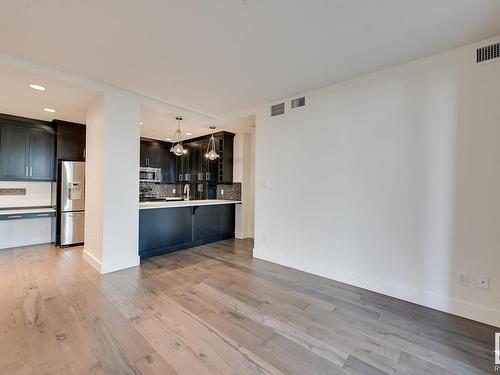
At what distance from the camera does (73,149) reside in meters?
4.84

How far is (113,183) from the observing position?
11.0 feet

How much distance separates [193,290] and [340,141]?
2.70 meters

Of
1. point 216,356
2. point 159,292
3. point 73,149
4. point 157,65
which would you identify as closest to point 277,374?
point 216,356

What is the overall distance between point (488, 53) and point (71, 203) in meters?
6.56

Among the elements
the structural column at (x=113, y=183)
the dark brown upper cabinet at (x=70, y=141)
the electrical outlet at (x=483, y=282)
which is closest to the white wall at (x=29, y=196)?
the dark brown upper cabinet at (x=70, y=141)

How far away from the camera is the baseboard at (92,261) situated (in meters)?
3.37

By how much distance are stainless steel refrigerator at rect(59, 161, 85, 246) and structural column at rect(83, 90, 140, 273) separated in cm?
135

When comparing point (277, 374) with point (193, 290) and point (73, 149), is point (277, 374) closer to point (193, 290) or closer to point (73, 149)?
point (193, 290)

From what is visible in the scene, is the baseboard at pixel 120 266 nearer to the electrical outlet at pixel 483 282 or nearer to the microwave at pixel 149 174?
the microwave at pixel 149 174

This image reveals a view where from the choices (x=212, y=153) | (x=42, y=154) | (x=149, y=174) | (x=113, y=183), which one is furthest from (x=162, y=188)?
(x=113, y=183)

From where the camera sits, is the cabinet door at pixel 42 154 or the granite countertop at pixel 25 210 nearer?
the granite countertop at pixel 25 210

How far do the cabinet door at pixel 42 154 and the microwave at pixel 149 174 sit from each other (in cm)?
195

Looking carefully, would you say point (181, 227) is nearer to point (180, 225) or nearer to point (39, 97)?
point (180, 225)

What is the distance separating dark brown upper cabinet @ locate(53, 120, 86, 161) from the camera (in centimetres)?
469
